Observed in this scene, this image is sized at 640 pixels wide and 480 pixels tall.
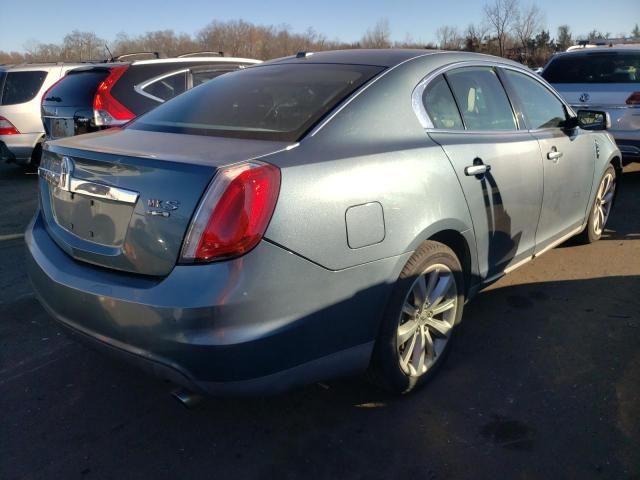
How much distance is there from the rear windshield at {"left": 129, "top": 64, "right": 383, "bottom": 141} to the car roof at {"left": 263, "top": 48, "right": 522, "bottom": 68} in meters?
0.09

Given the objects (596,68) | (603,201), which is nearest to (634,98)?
(596,68)

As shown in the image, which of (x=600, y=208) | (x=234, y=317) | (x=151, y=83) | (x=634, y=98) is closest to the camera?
(x=234, y=317)

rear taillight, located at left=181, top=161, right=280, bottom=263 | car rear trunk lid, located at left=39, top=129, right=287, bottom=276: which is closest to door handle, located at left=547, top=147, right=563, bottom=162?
car rear trunk lid, located at left=39, top=129, right=287, bottom=276

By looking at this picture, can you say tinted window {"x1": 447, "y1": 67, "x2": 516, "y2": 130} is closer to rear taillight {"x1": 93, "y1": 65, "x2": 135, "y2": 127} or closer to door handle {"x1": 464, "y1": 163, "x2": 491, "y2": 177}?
A: door handle {"x1": 464, "y1": 163, "x2": 491, "y2": 177}

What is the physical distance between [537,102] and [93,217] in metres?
3.06

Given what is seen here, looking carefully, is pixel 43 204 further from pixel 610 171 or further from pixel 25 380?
pixel 610 171

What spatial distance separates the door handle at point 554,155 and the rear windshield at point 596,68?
4377 millimetres

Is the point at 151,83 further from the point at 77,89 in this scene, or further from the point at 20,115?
the point at 20,115

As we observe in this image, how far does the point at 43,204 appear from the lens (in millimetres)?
2730

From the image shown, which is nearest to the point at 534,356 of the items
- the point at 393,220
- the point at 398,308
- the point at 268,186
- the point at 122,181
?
the point at 398,308

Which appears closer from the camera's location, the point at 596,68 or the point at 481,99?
the point at 481,99

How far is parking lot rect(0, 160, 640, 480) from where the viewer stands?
2.33 meters

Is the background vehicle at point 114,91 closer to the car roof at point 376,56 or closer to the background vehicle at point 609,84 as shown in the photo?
the car roof at point 376,56

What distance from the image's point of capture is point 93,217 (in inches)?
90.7
